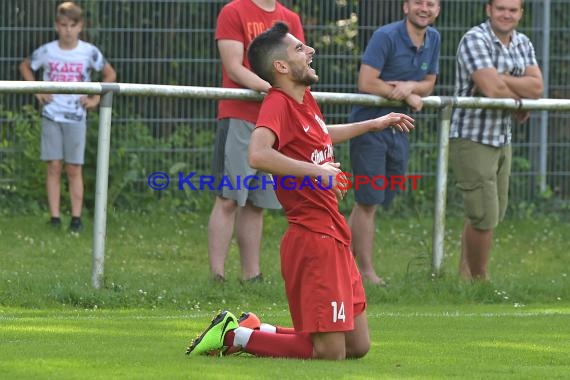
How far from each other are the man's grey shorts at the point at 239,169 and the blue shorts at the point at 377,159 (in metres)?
0.76

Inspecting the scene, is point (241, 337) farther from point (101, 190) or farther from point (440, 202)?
point (440, 202)

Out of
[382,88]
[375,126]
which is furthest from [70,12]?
[375,126]

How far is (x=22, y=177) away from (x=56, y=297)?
487 cm

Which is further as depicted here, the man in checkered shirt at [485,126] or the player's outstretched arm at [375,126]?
the man in checkered shirt at [485,126]

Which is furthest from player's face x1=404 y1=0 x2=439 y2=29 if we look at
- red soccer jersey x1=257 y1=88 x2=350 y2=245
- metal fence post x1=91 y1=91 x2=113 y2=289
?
red soccer jersey x1=257 y1=88 x2=350 y2=245

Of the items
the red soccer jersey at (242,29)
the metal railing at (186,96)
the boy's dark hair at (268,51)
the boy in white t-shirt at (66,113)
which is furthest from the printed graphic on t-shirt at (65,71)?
the boy's dark hair at (268,51)

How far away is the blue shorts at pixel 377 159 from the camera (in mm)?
11203

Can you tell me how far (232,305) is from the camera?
10.2 meters

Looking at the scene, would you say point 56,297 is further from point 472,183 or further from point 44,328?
point 472,183

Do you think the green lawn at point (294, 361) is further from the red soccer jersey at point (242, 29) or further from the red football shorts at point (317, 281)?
the red soccer jersey at point (242, 29)

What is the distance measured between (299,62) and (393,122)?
0.58 metres

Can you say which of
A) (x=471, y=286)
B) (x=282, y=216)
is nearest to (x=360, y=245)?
(x=471, y=286)

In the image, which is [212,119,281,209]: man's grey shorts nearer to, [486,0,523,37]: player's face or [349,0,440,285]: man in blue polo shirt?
[349,0,440,285]: man in blue polo shirt

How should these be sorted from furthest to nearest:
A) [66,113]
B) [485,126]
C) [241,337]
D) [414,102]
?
[66,113] → [485,126] → [414,102] → [241,337]
